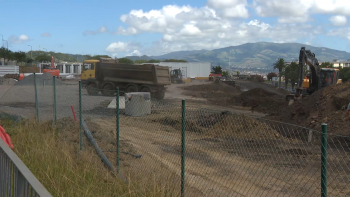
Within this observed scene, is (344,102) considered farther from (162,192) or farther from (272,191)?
(162,192)

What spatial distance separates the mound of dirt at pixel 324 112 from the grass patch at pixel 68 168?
315 inches

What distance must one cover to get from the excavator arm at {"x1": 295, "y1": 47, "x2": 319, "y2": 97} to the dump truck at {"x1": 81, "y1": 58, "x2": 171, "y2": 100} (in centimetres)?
936

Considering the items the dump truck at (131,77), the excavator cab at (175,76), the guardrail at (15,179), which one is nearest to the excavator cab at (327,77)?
the dump truck at (131,77)

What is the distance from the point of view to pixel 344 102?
13.8 m

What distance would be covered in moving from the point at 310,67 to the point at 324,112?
11.2 meters

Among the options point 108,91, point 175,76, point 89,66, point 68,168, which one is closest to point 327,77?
point 89,66

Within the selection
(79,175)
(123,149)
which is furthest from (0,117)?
(79,175)

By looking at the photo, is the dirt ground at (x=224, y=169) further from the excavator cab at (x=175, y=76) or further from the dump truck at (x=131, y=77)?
the excavator cab at (x=175, y=76)

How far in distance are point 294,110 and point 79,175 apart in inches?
500

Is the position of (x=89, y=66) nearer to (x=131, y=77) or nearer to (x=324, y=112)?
(x=131, y=77)

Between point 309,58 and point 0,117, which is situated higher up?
point 309,58

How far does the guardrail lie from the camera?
105 inches

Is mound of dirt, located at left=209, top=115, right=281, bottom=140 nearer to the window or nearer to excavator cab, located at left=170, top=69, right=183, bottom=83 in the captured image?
the window

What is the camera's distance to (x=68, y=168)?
20.6 ft
